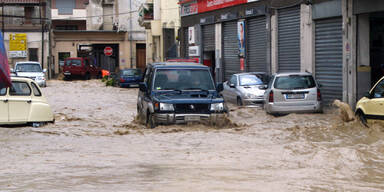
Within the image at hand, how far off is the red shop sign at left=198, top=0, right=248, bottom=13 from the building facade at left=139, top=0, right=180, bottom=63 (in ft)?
21.1

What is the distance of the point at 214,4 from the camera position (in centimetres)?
3459

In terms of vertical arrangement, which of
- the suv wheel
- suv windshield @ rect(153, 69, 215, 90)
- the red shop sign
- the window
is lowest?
the suv wheel

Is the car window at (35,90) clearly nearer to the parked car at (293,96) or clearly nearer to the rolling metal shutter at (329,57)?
the parked car at (293,96)

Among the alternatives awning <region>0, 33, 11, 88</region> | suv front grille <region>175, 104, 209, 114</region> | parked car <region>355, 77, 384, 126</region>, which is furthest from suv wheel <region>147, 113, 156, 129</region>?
awning <region>0, 33, 11, 88</region>

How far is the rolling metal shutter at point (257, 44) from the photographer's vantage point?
96.3 ft

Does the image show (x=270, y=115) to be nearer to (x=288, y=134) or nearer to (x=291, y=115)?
(x=291, y=115)

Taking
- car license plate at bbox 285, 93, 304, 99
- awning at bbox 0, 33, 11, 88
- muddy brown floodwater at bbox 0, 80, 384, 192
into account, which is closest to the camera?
awning at bbox 0, 33, 11, 88

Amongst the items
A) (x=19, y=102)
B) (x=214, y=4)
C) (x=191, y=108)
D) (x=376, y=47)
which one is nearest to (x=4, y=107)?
(x=19, y=102)

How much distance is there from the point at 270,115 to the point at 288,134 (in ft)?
17.5

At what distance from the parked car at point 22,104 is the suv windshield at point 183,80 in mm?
2730

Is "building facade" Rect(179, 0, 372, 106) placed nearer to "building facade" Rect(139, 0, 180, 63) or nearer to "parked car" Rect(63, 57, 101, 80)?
"building facade" Rect(139, 0, 180, 63)

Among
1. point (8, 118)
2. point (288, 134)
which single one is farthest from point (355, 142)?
point (8, 118)

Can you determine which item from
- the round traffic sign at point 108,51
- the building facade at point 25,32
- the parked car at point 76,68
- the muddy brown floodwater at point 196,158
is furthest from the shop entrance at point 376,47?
the round traffic sign at point 108,51

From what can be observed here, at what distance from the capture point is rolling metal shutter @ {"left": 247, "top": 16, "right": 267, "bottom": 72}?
29356mm
